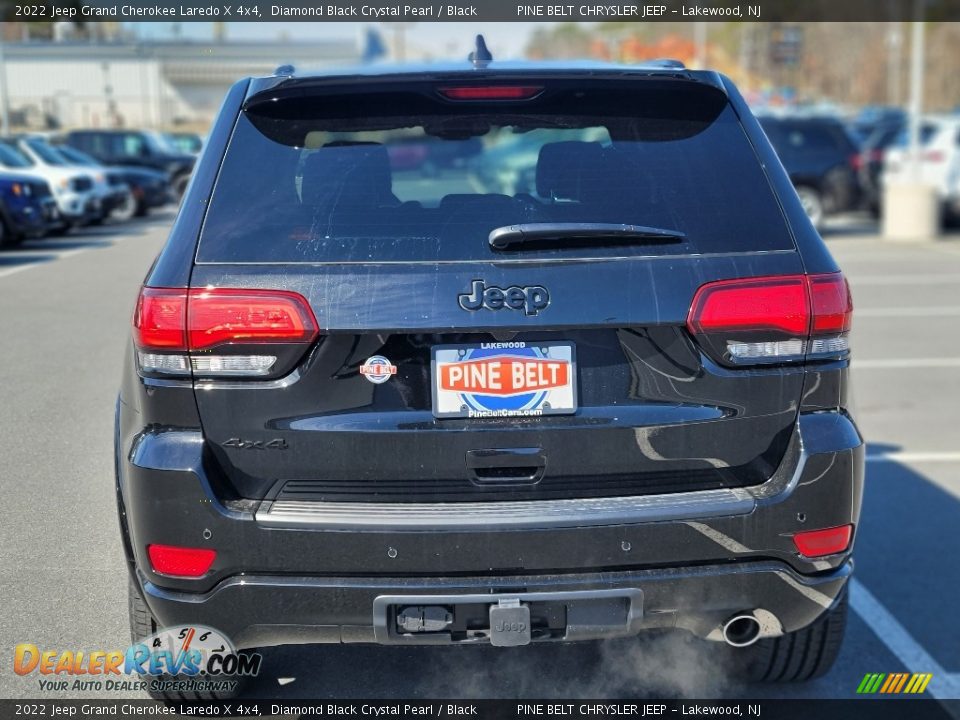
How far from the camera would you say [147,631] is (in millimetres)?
3324

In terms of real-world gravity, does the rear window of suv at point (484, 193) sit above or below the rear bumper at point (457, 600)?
above

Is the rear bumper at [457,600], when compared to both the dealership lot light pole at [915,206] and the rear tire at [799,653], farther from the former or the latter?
the dealership lot light pole at [915,206]

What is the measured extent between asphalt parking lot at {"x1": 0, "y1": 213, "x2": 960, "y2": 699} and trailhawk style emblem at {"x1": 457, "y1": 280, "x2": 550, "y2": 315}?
1419mm

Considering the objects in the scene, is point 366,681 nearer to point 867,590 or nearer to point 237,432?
point 237,432

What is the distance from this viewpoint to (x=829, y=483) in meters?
3.01

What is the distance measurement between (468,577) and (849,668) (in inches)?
64.2

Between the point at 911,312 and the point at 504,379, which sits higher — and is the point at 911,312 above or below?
below

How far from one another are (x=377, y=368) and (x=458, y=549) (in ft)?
1.61

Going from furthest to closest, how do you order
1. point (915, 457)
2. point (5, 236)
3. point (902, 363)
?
1. point (5, 236)
2. point (902, 363)
3. point (915, 457)

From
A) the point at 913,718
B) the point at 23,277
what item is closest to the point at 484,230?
the point at 913,718

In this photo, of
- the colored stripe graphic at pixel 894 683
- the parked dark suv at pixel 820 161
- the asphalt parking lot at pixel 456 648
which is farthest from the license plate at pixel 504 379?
the parked dark suv at pixel 820 161

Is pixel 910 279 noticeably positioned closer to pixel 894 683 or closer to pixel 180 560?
pixel 894 683

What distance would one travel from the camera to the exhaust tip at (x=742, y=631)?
3.08 meters

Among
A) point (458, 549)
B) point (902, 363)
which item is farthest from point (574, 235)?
Answer: point (902, 363)
